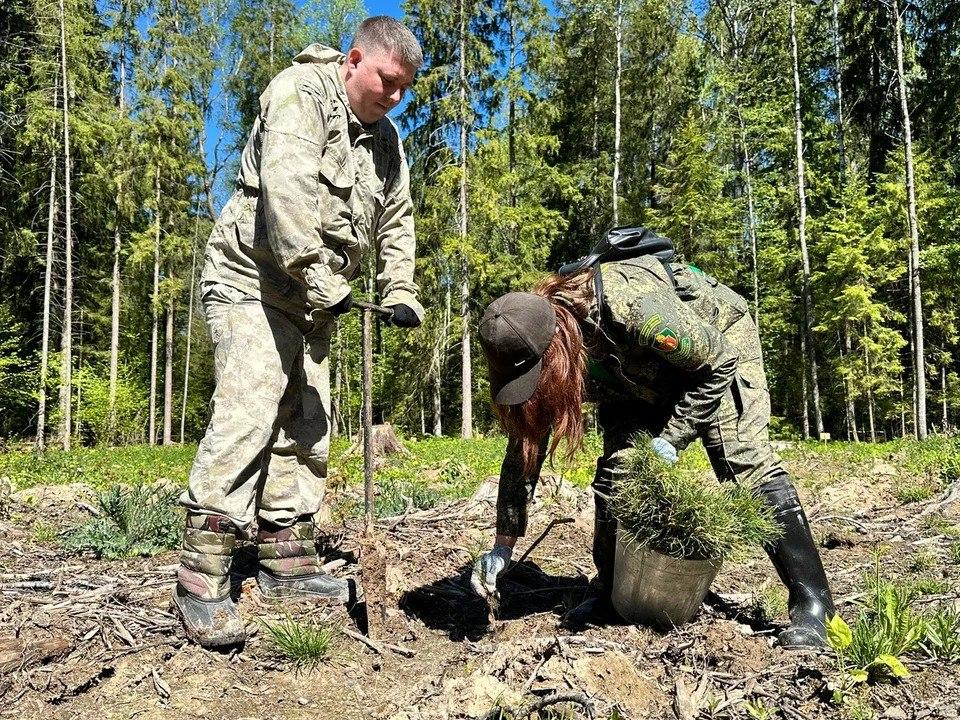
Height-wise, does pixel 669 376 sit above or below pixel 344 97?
below

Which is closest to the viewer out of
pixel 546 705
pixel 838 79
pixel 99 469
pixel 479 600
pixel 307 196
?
pixel 546 705

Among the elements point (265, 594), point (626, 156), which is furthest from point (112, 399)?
point (265, 594)

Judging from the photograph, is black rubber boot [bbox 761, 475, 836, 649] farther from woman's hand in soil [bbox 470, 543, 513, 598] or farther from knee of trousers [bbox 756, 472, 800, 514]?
woman's hand in soil [bbox 470, 543, 513, 598]

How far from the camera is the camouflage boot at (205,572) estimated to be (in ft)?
9.27

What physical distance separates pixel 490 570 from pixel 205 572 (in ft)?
3.63

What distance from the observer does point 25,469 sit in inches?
412

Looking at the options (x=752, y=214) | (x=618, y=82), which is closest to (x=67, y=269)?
(x=618, y=82)

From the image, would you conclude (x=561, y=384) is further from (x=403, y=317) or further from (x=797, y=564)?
(x=797, y=564)

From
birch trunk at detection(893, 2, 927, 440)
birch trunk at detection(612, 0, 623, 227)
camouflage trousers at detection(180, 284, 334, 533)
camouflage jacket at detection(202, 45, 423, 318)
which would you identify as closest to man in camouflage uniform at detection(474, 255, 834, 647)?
camouflage jacket at detection(202, 45, 423, 318)

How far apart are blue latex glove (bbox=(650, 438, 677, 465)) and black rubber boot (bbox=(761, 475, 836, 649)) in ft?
1.51

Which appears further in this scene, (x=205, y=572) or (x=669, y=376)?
(x=205, y=572)

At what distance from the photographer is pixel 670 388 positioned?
281cm

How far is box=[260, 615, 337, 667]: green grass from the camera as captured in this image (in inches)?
104

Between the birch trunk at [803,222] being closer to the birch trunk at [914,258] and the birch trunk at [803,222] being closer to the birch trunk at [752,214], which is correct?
the birch trunk at [752,214]
